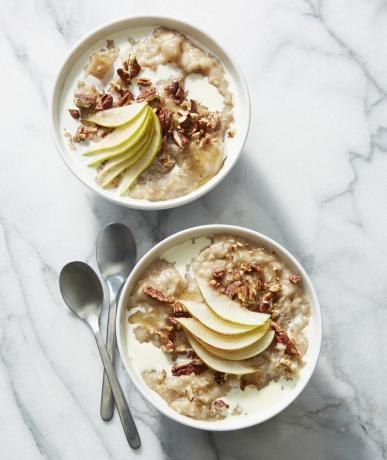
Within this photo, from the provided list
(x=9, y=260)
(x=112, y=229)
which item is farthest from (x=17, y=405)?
(x=112, y=229)

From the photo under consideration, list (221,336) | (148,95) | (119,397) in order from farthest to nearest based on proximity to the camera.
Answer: (119,397)
(148,95)
(221,336)

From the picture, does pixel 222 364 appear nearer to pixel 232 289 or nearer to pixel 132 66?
pixel 232 289

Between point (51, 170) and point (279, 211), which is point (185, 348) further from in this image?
point (51, 170)

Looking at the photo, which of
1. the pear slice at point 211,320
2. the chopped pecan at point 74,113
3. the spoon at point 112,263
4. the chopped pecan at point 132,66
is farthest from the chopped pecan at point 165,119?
the pear slice at point 211,320

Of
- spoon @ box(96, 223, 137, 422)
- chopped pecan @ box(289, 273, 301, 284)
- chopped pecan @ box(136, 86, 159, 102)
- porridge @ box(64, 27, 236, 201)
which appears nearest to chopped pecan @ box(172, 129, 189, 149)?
porridge @ box(64, 27, 236, 201)

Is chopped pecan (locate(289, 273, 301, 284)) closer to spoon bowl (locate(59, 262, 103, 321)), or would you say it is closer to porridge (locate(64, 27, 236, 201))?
porridge (locate(64, 27, 236, 201))

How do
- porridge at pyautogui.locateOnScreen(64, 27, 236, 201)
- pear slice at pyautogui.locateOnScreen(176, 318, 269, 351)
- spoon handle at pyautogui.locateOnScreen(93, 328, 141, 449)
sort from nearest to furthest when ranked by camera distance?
1. pear slice at pyautogui.locateOnScreen(176, 318, 269, 351)
2. porridge at pyautogui.locateOnScreen(64, 27, 236, 201)
3. spoon handle at pyautogui.locateOnScreen(93, 328, 141, 449)

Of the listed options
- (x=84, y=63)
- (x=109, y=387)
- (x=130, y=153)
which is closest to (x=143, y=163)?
(x=130, y=153)
